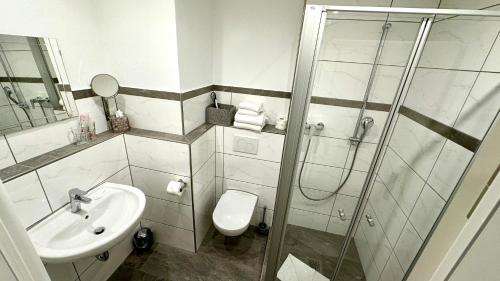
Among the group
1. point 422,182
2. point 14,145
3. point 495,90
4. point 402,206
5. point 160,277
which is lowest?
point 160,277

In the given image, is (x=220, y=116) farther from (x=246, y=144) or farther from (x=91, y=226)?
(x=91, y=226)

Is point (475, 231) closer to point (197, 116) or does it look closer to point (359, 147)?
point (359, 147)

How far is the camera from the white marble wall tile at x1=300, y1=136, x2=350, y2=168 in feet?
5.56

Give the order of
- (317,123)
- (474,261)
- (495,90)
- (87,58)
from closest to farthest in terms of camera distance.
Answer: (474,261) < (495,90) < (87,58) < (317,123)

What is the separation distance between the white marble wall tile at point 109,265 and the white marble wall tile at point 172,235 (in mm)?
Result: 215

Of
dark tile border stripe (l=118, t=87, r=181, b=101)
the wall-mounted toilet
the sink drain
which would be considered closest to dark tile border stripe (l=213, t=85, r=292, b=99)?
dark tile border stripe (l=118, t=87, r=181, b=101)

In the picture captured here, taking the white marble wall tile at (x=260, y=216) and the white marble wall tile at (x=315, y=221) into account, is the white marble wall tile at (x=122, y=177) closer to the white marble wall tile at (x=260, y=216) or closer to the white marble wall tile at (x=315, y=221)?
the white marble wall tile at (x=260, y=216)

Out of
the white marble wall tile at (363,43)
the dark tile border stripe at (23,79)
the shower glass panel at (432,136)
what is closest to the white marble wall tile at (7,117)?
the dark tile border stripe at (23,79)

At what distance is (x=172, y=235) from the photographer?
6.07ft

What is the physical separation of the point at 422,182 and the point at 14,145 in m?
2.25

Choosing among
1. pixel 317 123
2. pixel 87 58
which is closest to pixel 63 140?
pixel 87 58

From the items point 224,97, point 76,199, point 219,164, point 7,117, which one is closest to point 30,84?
point 7,117

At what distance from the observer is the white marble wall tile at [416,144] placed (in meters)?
1.16

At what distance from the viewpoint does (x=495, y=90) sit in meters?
0.86
